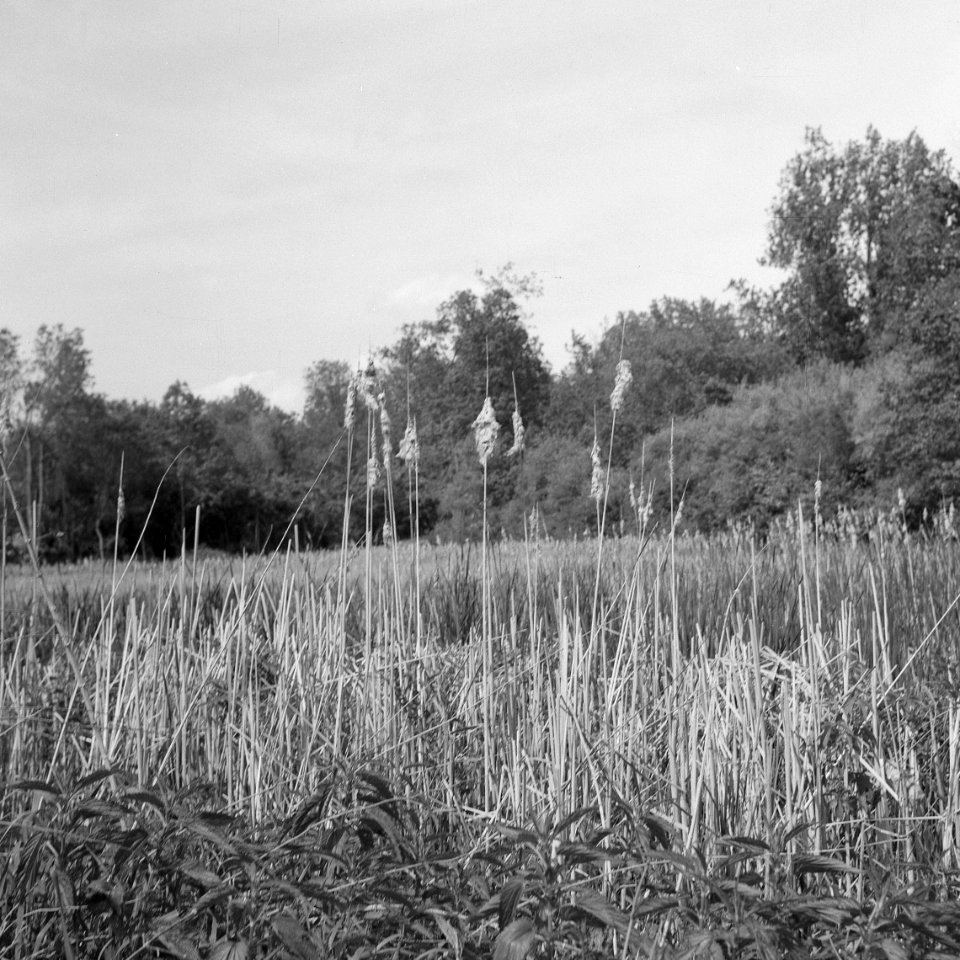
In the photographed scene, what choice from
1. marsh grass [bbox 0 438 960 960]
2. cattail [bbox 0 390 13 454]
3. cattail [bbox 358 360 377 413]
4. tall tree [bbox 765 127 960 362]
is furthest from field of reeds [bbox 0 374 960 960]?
tall tree [bbox 765 127 960 362]

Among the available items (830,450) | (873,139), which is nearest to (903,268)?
(873,139)

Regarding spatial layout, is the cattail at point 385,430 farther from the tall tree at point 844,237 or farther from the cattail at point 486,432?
the tall tree at point 844,237

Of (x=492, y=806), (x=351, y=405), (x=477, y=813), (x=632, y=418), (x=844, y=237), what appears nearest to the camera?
(x=477, y=813)

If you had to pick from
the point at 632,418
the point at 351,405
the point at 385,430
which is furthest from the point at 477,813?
the point at 632,418

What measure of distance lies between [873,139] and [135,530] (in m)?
21.1

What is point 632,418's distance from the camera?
16250 millimetres

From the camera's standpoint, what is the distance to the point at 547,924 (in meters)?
1.30

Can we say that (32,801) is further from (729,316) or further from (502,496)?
(729,316)

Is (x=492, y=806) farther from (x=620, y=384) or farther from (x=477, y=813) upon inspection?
(x=620, y=384)

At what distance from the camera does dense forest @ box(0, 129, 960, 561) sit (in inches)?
349

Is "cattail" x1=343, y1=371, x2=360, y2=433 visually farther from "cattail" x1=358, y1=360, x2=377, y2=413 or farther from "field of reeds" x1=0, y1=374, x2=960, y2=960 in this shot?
"field of reeds" x1=0, y1=374, x2=960, y2=960

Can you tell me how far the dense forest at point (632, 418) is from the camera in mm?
8867

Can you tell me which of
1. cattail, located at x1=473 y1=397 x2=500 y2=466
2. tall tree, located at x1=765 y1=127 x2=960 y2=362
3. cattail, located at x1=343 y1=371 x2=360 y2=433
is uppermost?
tall tree, located at x1=765 y1=127 x2=960 y2=362

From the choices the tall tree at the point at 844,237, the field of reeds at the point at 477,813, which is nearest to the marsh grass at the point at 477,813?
the field of reeds at the point at 477,813
